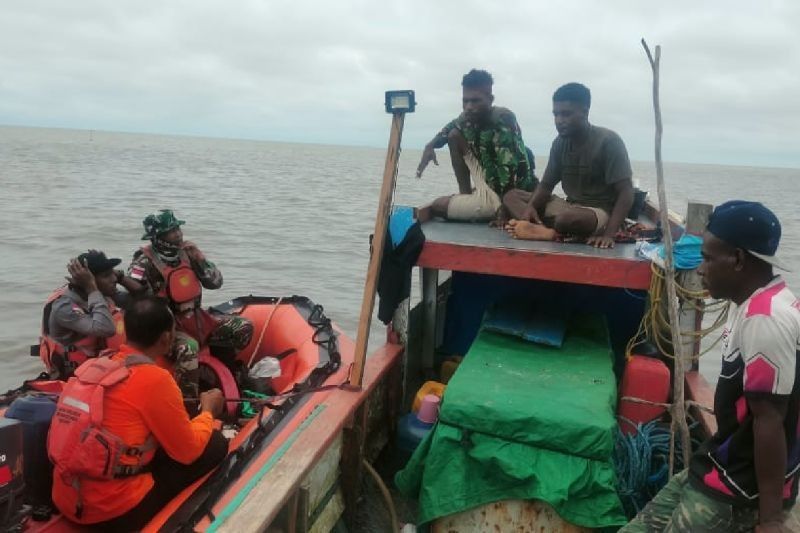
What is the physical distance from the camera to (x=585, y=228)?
170 inches

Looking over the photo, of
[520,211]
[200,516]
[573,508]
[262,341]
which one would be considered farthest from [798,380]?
[262,341]

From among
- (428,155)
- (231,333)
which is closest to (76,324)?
(231,333)

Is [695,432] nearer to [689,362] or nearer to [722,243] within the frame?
[689,362]

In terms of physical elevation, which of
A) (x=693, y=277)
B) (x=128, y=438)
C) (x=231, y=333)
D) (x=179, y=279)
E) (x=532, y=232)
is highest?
(x=532, y=232)

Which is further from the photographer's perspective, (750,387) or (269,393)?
(269,393)

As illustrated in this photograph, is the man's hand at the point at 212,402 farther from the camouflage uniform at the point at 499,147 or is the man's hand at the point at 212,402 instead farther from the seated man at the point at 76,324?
the camouflage uniform at the point at 499,147

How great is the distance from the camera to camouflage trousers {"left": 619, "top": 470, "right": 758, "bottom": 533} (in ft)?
6.82

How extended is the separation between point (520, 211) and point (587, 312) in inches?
35.4

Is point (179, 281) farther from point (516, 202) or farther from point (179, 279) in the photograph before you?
point (516, 202)

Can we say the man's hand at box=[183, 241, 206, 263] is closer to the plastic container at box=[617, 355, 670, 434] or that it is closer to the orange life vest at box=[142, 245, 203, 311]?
the orange life vest at box=[142, 245, 203, 311]

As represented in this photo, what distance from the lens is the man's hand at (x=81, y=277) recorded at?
406 cm

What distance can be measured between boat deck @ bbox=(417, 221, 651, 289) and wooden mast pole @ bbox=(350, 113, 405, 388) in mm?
628

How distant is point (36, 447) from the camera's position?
113 inches

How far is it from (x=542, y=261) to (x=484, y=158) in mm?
1758
